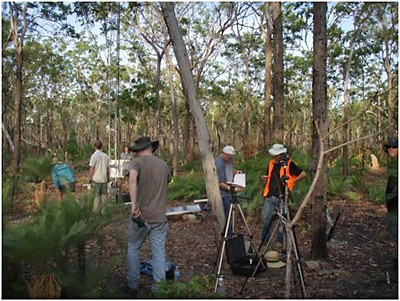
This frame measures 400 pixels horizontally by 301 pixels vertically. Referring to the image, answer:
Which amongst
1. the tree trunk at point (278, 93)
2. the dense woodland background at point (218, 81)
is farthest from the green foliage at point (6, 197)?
the tree trunk at point (278, 93)

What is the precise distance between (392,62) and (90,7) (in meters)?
17.8

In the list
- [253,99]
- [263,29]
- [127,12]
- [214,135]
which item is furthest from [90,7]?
[214,135]

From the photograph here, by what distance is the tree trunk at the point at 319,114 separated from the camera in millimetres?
5578

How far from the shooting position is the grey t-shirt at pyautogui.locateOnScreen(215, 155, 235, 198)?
6.62 meters

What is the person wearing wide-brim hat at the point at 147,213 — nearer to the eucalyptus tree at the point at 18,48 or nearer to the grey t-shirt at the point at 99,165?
the grey t-shirt at the point at 99,165

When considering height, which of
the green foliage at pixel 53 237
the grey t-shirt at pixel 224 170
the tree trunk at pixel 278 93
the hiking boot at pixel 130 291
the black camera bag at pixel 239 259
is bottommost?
the hiking boot at pixel 130 291

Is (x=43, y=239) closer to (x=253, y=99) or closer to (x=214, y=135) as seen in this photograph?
(x=253, y=99)

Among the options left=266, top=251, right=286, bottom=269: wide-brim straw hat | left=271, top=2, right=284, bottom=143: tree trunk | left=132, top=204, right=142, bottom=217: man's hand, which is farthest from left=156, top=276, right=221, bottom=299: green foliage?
left=271, top=2, right=284, bottom=143: tree trunk

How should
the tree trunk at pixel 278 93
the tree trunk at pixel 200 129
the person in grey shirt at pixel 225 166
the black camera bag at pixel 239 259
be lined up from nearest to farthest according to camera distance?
the black camera bag at pixel 239 259
the tree trunk at pixel 200 129
the person in grey shirt at pixel 225 166
the tree trunk at pixel 278 93

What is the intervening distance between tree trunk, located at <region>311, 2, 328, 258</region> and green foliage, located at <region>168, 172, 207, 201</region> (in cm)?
454

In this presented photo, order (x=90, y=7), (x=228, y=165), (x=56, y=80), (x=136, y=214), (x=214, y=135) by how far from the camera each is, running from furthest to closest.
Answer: (x=214, y=135), (x=56, y=80), (x=90, y=7), (x=228, y=165), (x=136, y=214)

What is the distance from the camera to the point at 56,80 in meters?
31.2

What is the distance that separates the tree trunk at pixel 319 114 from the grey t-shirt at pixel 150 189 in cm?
239

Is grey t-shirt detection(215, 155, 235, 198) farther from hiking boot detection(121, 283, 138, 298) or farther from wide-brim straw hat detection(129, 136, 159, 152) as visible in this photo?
hiking boot detection(121, 283, 138, 298)
